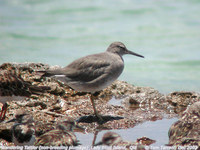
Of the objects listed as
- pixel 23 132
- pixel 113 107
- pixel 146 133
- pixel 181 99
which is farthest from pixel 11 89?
pixel 181 99

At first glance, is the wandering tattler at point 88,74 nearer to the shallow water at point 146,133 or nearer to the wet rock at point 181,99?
the shallow water at point 146,133

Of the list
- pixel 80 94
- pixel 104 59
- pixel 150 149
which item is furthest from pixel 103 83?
pixel 150 149

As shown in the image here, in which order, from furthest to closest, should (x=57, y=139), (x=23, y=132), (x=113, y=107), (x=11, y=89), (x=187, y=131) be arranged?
1. (x=113, y=107)
2. (x=11, y=89)
3. (x=187, y=131)
4. (x=23, y=132)
5. (x=57, y=139)

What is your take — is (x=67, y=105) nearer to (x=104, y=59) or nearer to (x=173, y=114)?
(x=104, y=59)

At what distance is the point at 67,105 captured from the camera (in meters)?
10.2

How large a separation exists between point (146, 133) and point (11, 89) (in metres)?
3.32

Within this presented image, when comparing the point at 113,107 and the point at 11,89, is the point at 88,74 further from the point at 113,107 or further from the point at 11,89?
the point at 11,89

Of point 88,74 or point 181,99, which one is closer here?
point 88,74

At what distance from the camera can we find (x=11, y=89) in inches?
369

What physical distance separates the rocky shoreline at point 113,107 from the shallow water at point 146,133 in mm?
244

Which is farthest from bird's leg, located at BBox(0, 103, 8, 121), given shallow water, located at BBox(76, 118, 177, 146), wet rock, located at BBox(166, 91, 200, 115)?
wet rock, located at BBox(166, 91, 200, 115)

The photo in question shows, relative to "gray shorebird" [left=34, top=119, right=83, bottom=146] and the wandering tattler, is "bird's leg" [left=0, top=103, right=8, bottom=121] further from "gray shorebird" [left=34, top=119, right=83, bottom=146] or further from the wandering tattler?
"gray shorebird" [left=34, top=119, right=83, bottom=146]

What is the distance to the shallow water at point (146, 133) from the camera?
817 centimetres

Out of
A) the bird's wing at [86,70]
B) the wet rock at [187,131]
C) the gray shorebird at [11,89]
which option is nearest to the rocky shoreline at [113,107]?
the wet rock at [187,131]
